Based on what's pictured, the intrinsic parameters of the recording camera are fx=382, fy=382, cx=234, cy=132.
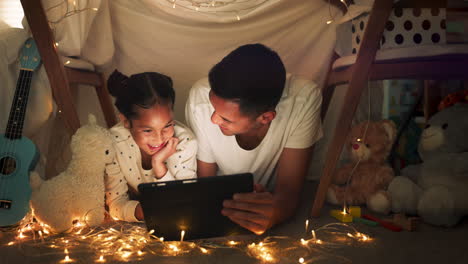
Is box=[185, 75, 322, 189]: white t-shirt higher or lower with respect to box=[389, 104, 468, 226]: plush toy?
higher

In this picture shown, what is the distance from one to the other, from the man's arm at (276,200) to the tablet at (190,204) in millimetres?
22

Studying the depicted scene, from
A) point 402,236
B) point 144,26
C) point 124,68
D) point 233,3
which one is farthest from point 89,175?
point 402,236

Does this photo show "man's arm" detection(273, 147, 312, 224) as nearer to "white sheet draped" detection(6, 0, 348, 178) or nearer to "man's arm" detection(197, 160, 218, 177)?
"man's arm" detection(197, 160, 218, 177)

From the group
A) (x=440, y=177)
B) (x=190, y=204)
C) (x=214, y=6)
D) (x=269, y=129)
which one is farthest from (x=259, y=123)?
(x=440, y=177)

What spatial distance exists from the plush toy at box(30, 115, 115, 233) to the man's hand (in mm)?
339

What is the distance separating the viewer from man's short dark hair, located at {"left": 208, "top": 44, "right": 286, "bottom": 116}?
0.91 metres

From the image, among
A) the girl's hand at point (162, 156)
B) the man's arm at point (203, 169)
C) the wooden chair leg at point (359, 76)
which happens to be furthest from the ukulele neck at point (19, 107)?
the wooden chair leg at point (359, 76)

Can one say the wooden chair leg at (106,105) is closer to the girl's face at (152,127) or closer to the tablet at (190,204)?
the girl's face at (152,127)

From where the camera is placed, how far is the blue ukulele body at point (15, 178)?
0.92m

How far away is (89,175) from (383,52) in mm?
810

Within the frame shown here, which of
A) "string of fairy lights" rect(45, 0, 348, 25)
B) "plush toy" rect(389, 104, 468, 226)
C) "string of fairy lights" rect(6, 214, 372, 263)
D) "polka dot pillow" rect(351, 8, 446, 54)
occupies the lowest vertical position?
"string of fairy lights" rect(6, 214, 372, 263)

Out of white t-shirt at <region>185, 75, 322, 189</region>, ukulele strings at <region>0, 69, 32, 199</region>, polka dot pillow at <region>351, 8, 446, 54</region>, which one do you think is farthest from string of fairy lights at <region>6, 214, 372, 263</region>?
polka dot pillow at <region>351, 8, 446, 54</region>

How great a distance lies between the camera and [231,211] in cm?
86

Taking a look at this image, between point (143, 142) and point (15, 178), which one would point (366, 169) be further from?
point (15, 178)
